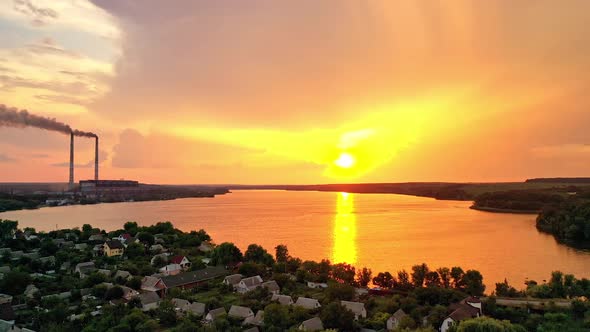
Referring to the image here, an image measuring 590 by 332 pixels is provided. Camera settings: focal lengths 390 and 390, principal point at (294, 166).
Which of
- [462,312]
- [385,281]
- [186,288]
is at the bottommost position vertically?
[186,288]

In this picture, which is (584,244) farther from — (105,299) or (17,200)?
(17,200)

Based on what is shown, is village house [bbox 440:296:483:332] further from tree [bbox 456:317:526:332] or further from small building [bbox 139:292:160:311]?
small building [bbox 139:292:160:311]

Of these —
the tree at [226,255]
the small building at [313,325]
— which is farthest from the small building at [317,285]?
the tree at [226,255]

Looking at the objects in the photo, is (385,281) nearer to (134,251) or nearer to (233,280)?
(233,280)

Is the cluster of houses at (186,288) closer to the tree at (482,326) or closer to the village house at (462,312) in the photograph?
the village house at (462,312)

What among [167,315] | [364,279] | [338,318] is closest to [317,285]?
[364,279]

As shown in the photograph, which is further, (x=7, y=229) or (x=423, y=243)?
(x=7, y=229)

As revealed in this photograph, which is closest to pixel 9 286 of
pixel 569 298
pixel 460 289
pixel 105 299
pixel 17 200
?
pixel 105 299
